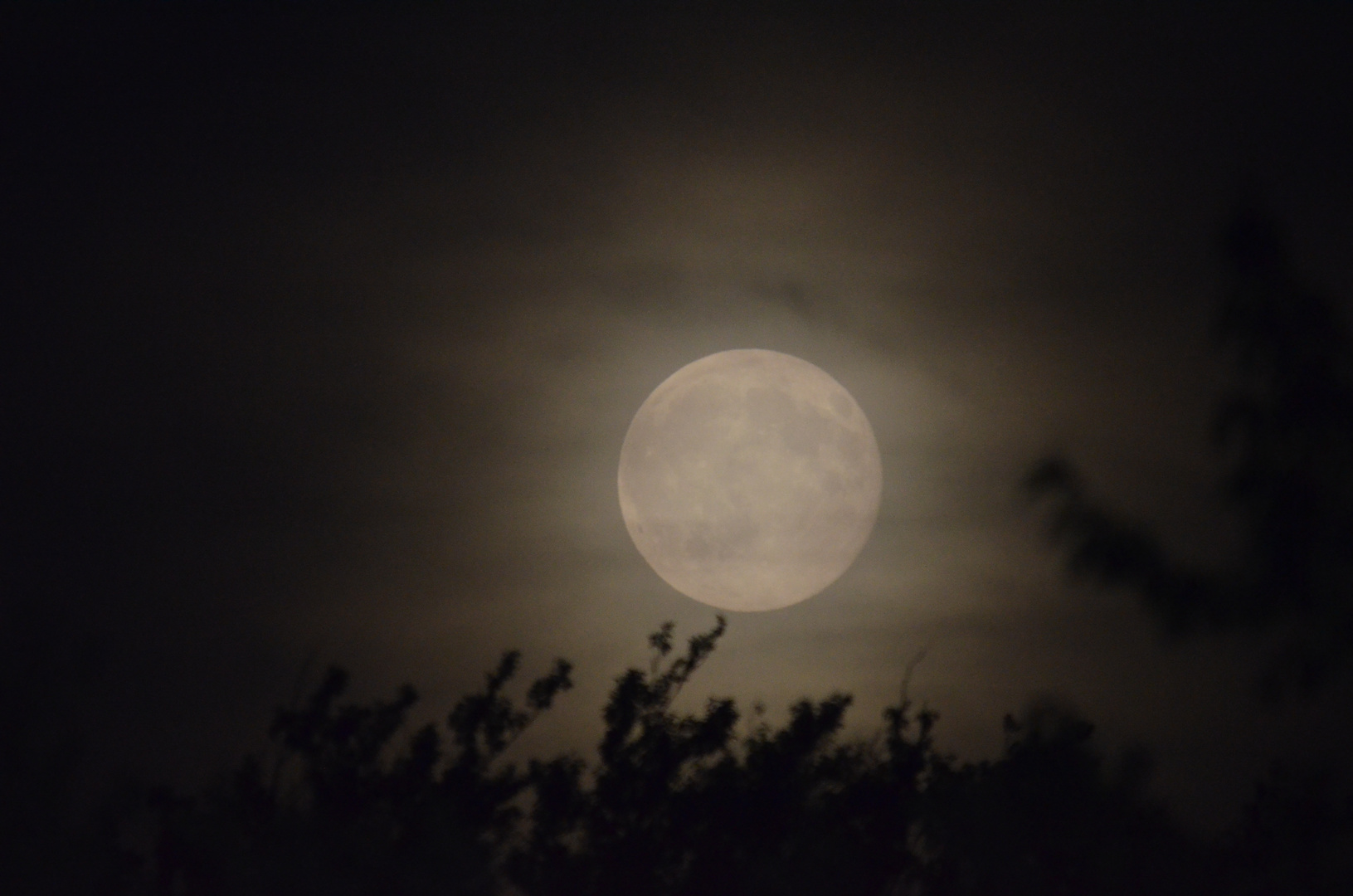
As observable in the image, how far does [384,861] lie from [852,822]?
1138 cm

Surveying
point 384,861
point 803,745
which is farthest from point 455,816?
point 803,745

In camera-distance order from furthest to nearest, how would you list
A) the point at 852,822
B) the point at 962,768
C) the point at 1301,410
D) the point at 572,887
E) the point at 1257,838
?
the point at 962,768 < the point at 852,822 < the point at 572,887 < the point at 1257,838 < the point at 1301,410

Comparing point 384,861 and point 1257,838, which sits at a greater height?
point 1257,838

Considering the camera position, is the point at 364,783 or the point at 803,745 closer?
the point at 364,783

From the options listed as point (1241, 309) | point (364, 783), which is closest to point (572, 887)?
point (364, 783)

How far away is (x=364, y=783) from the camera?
31062 millimetres

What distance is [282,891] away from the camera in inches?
1105

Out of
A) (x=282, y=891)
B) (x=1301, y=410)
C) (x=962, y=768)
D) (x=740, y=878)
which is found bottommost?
(x=1301, y=410)

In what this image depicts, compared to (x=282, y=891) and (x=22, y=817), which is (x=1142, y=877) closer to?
(x=282, y=891)

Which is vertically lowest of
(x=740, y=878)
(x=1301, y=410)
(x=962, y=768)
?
(x=1301, y=410)

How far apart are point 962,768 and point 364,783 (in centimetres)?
1555

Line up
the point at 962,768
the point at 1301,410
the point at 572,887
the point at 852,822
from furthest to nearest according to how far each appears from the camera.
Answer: the point at 962,768, the point at 852,822, the point at 572,887, the point at 1301,410

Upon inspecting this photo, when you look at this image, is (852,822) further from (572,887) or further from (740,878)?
(572,887)

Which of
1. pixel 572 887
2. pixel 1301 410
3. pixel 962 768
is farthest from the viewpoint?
pixel 962 768
